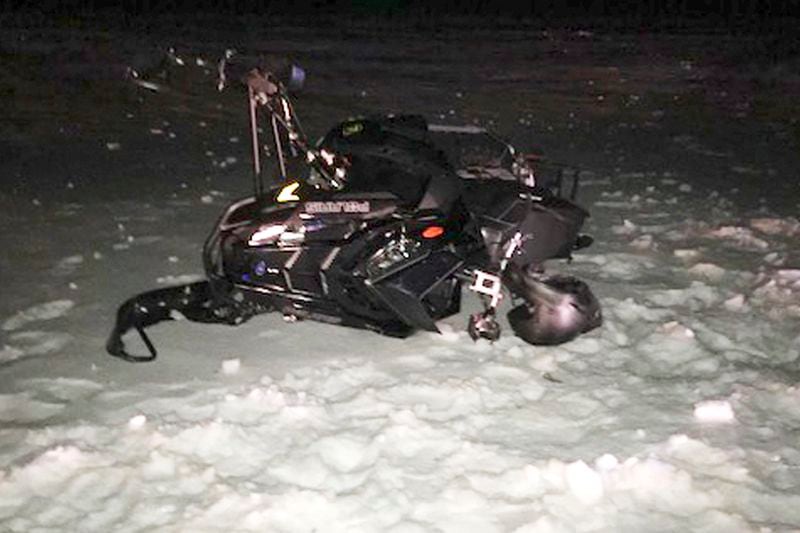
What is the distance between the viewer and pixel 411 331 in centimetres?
440

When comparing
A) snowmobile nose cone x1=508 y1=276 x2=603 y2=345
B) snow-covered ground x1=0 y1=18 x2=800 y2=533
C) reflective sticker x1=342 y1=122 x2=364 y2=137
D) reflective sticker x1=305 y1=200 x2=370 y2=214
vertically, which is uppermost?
reflective sticker x1=342 y1=122 x2=364 y2=137

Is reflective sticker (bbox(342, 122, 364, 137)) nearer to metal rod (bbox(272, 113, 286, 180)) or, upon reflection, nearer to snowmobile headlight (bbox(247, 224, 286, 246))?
metal rod (bbox(272, 113, 286, 180))

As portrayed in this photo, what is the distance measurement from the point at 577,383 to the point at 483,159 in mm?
1758

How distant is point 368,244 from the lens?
4.13m

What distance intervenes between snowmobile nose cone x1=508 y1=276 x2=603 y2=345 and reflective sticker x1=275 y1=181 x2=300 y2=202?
1412 mm

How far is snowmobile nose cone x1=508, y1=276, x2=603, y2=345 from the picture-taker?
173 inches

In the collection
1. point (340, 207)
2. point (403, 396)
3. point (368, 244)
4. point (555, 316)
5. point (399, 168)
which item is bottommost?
point (403, 396)

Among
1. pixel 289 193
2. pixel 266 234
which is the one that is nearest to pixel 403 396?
pixel 266 234

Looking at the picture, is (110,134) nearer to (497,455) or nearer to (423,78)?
(423,78)

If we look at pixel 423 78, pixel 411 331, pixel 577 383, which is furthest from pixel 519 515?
pixel 423 78

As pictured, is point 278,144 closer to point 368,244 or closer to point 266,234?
point 266,234

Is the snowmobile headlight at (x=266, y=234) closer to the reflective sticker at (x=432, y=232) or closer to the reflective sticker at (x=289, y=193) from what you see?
the reflective sticker at (x=289, y=193)

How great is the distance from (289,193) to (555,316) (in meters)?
1.61

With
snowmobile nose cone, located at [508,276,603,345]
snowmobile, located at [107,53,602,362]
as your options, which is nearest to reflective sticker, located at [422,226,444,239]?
snowmobile, located at [107,53,602,362]
